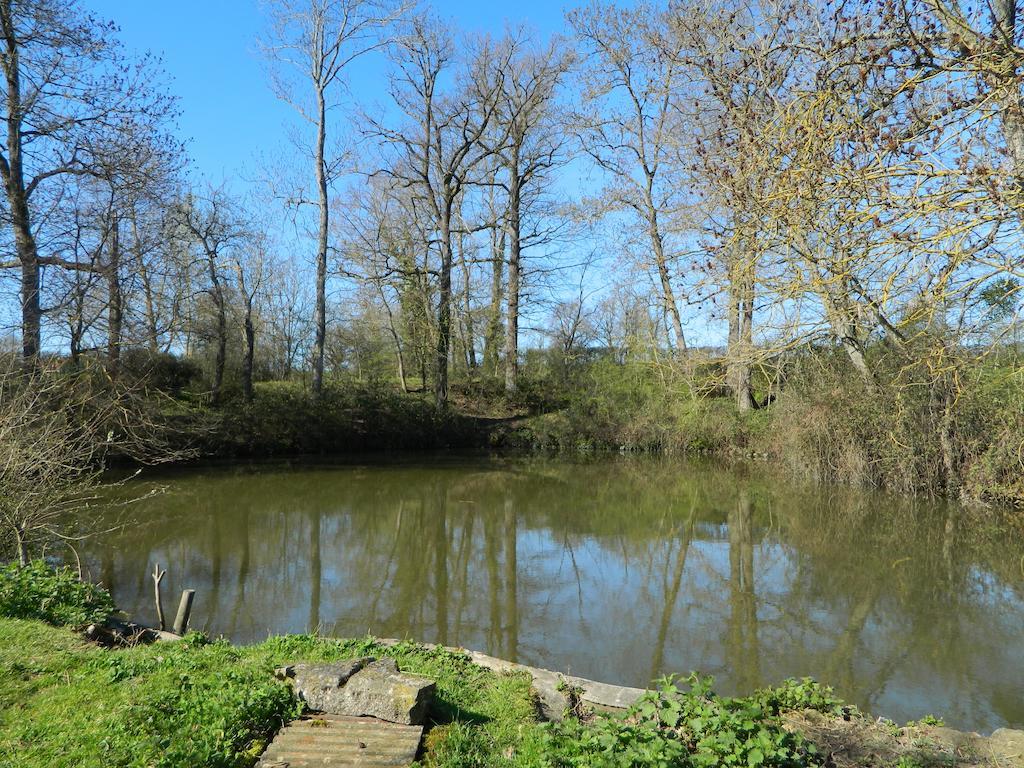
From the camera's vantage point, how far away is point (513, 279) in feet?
92.3

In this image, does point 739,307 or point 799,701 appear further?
point 739,307

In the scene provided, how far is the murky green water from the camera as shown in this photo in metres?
6.14

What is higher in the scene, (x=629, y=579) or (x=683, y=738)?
(x=683, y=738)

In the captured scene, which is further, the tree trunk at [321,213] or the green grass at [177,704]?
the tree trunk at [321,213]

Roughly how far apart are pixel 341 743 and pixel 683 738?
169 cm

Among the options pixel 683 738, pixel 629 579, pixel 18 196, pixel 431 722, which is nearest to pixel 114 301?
pixel 18 196

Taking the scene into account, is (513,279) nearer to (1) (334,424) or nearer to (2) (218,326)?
(1) (334,424)

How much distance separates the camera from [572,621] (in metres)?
7.29

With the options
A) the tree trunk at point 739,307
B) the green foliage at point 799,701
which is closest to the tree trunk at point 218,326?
the tree trunk at point 739,307

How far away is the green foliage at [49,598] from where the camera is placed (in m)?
5.32

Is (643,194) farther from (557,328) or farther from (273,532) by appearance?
(273,532)

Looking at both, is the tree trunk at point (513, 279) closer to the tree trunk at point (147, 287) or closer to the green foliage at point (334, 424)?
the green foliage at point (334, 424)

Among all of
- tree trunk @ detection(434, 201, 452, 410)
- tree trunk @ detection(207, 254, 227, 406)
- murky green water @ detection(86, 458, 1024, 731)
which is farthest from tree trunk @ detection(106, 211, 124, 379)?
tree trunk @ detection(434, 201, 452, 410)

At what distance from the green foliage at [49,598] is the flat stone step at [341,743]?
272 cm
